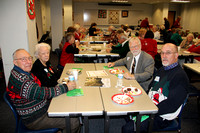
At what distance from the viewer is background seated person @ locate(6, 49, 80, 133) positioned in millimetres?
1498

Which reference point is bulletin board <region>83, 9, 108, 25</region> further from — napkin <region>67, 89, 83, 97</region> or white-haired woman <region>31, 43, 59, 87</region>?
napkin <region>67, 89, 83, 97</region>

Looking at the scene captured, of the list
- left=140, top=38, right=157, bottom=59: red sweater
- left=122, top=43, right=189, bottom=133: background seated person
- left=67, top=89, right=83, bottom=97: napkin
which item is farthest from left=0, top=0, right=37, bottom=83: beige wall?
left=140, top=38, right=157, bottom=59: red sweater

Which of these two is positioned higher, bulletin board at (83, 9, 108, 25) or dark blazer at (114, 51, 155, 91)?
bulletin board at (83, 9, 108, 25)

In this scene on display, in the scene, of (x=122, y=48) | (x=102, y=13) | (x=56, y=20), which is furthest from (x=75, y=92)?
(x=102, y=13)

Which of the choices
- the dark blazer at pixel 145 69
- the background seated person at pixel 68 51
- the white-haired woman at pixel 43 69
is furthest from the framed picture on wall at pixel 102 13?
the white-haired woman at pixel 43 69

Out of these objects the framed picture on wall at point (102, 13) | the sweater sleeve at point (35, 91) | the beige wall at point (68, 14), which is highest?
the framed picture on wall at point (102, 13)

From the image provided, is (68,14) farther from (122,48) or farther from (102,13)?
(122,48)

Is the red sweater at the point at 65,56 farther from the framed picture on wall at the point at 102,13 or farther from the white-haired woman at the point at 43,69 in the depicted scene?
the framed picture on wall at the point at 102,13

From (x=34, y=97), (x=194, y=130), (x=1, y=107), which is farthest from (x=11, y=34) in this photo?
(x=194, y=130)

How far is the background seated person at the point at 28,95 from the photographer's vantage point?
4.91ft

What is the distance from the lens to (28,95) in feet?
4.94

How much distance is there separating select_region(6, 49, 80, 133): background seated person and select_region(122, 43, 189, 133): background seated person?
846mm

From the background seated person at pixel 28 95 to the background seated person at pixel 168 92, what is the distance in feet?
2.77

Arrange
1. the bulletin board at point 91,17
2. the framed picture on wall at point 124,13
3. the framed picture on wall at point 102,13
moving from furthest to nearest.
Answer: the framed picture on wall at point 124,13, the framed picture on wall at point 102,13, the bulletin board at point 91,17
